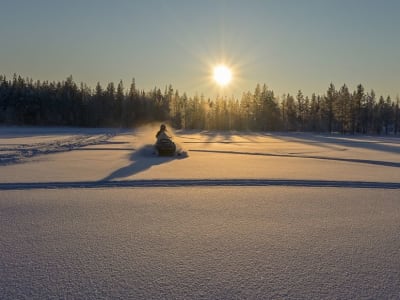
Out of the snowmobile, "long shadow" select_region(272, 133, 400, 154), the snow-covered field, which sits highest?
the snowmobile

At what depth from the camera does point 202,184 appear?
11453mm

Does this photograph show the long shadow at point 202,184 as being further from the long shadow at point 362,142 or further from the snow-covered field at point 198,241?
the long shadow at point 362,142

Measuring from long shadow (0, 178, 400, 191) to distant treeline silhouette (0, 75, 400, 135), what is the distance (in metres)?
81.8

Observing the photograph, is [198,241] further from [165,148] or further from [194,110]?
[194,110]

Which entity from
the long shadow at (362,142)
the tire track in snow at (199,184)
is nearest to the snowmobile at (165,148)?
the tire track in snow at (199,184)

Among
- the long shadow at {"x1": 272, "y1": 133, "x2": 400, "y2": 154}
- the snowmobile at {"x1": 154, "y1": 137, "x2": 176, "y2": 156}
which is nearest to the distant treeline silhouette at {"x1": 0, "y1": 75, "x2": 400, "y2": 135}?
the long shadow at {"x1": 272, "y1": 133, "x2": 400, "y2": 154}

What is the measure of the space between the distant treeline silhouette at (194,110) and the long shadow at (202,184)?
8180cm

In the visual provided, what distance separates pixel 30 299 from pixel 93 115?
103580 mm

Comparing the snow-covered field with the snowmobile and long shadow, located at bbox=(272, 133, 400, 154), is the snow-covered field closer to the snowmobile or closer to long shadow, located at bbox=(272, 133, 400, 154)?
the snowmobile

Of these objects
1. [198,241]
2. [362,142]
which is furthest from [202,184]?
[362,142]

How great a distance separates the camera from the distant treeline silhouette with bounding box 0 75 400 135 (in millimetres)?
91250

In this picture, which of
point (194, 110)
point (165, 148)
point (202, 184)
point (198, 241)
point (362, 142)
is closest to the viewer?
point (198, 241)

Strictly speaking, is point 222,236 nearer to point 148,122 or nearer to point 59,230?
point 59,230

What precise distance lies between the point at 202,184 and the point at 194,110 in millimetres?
99408
